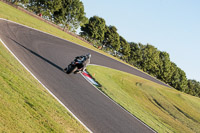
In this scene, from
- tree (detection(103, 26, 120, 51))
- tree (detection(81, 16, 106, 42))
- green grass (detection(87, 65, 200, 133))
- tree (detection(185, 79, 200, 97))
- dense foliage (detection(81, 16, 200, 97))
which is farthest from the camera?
tree (detection(185, 79, 200, 97))

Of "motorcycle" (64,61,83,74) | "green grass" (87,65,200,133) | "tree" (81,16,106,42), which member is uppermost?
"tree" (81,16,106,42)

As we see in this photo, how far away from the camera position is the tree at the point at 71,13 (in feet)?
192

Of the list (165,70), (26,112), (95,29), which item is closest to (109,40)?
(95,29)

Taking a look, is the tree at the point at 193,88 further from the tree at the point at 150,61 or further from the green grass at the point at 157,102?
the green grass at the point at 157,102

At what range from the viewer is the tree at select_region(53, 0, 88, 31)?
58.6 meters

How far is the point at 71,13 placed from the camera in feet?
193

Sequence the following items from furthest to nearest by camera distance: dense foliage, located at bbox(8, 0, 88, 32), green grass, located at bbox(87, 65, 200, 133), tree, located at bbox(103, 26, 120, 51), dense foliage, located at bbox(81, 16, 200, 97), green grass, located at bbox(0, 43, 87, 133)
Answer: tree, located at bbox(103, 26, 120, 51)
dense foliage, located at bbox(81, 16, 200, 97)
dense foliage, located at bbox(8, 0, 88, 32)
green grass, located at bbox(87, 65, 200, 133)
green grass, located at bbox(0, 43, 87, 133)

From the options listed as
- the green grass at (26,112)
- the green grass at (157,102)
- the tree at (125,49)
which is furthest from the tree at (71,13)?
the green grass at (26,112)

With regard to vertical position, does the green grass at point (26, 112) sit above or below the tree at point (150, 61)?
below

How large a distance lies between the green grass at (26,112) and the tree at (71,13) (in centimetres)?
5314

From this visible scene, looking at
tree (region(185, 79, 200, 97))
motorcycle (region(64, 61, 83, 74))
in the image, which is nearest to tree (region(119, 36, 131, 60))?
tree (region(185, 79, 200, 97))

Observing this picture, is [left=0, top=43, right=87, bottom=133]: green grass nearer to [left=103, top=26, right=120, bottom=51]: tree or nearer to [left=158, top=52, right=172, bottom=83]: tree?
[left=103, top=26, right=120, bottom=51]: tree

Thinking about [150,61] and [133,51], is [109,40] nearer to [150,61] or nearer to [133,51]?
[133,51]

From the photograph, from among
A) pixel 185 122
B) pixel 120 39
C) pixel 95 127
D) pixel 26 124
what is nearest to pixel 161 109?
pixel 185 122
